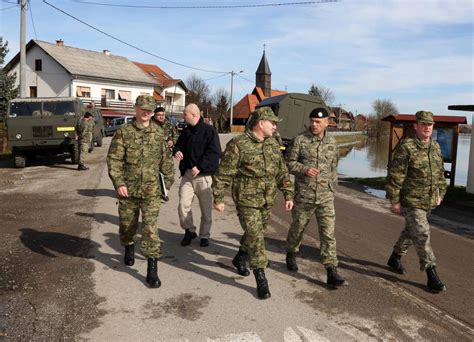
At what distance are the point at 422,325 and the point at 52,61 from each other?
46.7m

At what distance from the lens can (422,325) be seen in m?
3.58

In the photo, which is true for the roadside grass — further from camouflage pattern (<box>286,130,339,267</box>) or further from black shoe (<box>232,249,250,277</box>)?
black shoe (<box>232,249,250,277</box>)

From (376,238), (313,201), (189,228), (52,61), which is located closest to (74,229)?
(189,228)

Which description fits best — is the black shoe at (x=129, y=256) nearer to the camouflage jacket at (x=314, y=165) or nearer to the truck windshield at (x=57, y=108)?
the camouflage jacket at (x=314, y=165)

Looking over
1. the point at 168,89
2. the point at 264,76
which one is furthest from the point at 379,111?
the point at 168,89

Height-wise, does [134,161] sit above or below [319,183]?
above

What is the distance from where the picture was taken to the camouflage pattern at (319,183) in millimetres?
4441

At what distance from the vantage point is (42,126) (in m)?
12.6

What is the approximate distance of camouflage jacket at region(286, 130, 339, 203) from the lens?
447 cm

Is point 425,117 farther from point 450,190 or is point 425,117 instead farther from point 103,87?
point 103,87

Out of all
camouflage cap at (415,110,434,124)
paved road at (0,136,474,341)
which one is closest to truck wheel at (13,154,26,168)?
paved road at (0,136,474,341)

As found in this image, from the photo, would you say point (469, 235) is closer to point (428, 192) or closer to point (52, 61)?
point (428, 192)

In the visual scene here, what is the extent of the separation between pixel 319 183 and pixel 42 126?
10616mm

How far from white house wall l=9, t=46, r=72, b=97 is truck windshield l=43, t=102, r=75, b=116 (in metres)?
32.3
